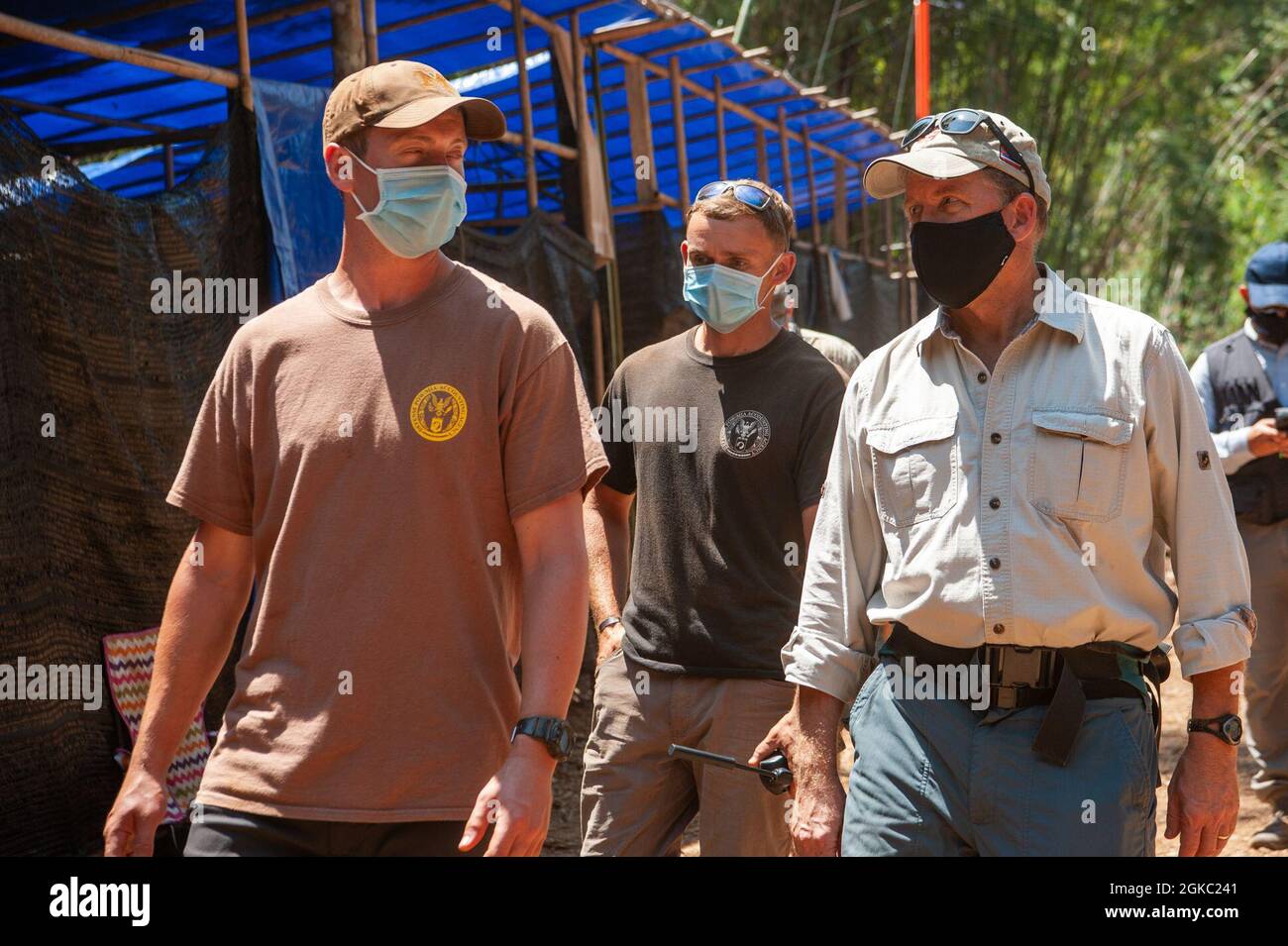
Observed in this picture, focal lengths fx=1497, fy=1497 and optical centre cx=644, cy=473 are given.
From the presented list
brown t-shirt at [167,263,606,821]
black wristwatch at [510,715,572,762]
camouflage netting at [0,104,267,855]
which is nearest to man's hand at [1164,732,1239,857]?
black wristwatch at [510,715,572,762]

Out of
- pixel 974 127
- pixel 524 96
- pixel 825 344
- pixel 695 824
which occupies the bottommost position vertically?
pixel 695 824

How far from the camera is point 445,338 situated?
3039 mm

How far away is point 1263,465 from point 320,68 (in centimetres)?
635

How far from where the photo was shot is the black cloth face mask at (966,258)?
330cm

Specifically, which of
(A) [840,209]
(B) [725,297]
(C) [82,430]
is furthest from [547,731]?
(A) [840,209]

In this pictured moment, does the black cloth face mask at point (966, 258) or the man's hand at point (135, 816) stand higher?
the black cloth face mask at point (966, 258)

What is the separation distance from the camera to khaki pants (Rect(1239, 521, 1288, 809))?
6902 mm

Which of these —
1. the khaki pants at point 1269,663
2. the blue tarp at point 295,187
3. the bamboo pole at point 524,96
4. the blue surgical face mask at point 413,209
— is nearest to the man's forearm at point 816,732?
the blue surgical face mask at point 413,209

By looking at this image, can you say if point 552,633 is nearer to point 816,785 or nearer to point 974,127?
point 816,785

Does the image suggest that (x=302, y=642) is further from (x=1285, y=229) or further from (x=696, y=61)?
(x=1285, y=229)

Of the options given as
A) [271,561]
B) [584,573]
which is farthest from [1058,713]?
[271,561]

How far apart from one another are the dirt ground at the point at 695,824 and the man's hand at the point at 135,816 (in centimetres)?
386

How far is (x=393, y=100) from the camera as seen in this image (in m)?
3.11

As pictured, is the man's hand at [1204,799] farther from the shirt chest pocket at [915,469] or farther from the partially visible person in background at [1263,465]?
the partially visible person in background at [1263,465]
